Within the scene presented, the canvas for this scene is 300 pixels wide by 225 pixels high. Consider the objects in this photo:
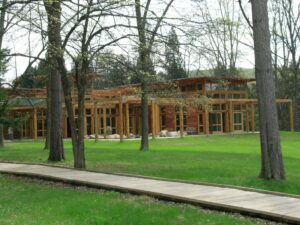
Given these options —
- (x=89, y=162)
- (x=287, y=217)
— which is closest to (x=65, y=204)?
(x=287, y=217)

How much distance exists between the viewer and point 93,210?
852 cm

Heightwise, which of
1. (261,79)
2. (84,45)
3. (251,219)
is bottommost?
(251,219)

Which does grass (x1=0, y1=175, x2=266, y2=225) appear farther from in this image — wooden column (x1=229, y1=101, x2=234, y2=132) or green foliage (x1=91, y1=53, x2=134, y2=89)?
wooden column (x1=229, y1=101, x2=234, y2=132)

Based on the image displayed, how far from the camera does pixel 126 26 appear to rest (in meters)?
13.9

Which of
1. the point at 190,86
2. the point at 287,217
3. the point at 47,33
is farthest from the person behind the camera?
the point at 190,86

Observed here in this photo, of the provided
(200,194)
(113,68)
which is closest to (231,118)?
(113,68)

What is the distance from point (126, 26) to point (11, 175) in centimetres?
520

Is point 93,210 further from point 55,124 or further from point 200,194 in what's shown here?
point 55,124

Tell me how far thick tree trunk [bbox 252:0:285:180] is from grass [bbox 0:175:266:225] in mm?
3596

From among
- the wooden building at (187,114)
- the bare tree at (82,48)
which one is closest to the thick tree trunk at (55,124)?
the bare tree at (82,48)

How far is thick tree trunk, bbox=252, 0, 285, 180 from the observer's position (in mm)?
11766

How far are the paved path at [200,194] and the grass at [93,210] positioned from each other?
21cm

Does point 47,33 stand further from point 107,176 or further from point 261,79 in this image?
point 261,79

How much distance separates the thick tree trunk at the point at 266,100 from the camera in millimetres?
11766
